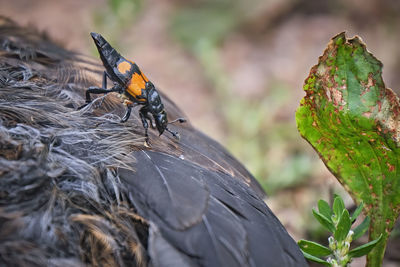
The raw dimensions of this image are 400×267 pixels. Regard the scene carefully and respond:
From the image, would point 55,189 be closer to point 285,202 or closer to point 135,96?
point 135,96

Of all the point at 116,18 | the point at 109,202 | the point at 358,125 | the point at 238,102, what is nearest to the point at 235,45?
the point at 238,102

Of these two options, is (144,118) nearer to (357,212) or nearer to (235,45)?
(357,212)

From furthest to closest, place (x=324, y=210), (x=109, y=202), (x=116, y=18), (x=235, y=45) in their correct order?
(x=235, y=45), (x=116, y=18), (x=324, y=210), (x=109, y=202)

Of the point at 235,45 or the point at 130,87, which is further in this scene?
the point at 235,45

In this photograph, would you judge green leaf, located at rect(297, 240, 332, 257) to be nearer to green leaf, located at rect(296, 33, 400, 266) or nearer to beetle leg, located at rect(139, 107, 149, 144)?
green leaf, located at rect(296, 33, 400, 266)

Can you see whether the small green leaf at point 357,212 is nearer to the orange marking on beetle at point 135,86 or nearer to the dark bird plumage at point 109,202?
the dark bird plumage at point 109,202

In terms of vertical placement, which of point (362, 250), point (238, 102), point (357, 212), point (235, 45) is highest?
point (235, 45)
